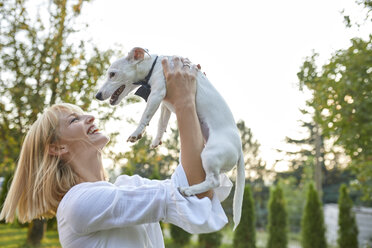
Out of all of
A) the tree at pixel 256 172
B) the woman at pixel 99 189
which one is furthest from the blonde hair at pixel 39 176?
the tree at pixel 256 172

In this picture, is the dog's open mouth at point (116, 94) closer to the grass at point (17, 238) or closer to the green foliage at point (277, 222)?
the grass at point (17, 238)

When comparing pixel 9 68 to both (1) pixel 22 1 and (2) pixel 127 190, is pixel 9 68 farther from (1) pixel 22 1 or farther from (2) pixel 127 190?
(2) pixel 127 190

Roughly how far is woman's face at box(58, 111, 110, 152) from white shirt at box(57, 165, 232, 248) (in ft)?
0.81

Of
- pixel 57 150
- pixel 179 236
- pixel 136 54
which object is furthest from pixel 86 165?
pixel 179 236

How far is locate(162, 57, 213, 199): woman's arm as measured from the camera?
1.32m

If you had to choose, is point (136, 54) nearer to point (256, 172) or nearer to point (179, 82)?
point (179, 82)

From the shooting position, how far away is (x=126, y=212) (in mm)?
1315

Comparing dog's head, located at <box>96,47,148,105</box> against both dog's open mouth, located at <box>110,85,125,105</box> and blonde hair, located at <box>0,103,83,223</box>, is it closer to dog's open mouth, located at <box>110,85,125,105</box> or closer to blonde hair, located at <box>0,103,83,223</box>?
dog's open mouth, located at <box>110,85,125,105</box>

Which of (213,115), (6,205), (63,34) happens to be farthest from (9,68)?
(213,115)

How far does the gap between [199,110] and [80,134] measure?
562mm

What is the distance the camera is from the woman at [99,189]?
1.31 m

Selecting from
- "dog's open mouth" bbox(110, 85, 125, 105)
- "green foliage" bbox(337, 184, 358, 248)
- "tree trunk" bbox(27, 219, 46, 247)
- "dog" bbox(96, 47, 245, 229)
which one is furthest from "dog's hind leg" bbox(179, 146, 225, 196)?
"green foliage" bbox(337, 184, 358, 248)

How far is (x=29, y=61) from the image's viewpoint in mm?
8242

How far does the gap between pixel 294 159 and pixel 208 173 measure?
27142 mm
